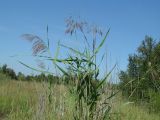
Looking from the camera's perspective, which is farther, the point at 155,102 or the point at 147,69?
the point at 147,69

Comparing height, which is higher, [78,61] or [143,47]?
[143,47]

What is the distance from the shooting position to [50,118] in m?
4.45

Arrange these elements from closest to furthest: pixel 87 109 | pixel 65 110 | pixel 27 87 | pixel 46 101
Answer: pixel 87 109 < pixel 65 110 < pixel 46 101 < pixel 27 87

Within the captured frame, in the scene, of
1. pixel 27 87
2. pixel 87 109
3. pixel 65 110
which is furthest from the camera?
pixel 27 87

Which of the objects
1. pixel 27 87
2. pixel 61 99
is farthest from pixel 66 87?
pixel 27 87

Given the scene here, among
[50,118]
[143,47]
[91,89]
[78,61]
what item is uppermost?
[143,47]

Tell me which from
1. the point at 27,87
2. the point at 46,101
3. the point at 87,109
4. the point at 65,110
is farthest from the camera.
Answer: the point at 27,87

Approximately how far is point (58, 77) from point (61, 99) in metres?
0.23

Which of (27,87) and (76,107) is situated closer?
(76,107)

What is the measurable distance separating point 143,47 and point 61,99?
10.6 metres

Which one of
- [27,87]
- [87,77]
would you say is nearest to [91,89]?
[87,77]

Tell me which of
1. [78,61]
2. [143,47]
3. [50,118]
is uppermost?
[143,47]

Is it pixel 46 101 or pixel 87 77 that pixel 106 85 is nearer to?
pixel 87 77

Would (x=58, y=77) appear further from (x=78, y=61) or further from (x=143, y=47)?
(x=143, y=47)
